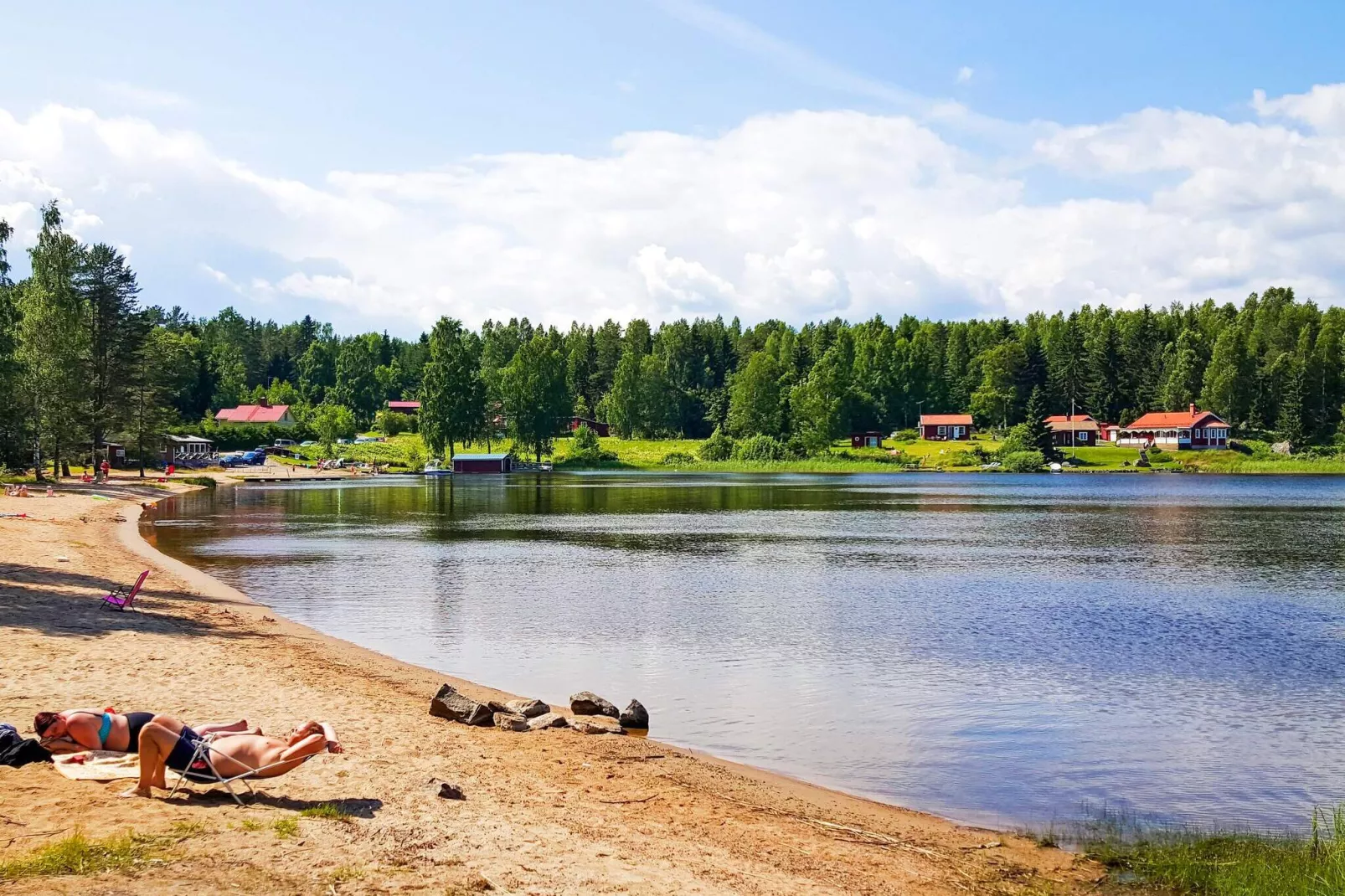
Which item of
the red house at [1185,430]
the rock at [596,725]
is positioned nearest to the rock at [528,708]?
the rock at [596,725]

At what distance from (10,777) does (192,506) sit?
75.5 meters

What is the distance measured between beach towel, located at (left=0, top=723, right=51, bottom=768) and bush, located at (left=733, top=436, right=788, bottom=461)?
16077 centimetres

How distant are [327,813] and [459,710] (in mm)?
5968

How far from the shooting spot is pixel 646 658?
85.8 feet

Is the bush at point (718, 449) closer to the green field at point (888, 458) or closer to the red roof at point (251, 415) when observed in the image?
the green field at point (888, 458)

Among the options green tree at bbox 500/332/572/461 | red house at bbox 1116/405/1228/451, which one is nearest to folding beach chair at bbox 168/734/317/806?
green tree at bbox 500/332/572/461

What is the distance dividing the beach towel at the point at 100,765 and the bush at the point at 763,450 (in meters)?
161

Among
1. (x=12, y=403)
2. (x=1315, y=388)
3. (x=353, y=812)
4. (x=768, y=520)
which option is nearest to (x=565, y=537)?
(x=768, y=520)

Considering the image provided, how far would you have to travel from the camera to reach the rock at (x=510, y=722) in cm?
1723

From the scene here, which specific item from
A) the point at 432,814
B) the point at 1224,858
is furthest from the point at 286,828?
the point at 1224,858

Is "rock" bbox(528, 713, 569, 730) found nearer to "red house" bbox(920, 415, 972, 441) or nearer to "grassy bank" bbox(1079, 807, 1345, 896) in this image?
"grassy bank" bbox(1079, 807, 1345, 896)

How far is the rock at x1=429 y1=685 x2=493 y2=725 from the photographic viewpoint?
17.3m

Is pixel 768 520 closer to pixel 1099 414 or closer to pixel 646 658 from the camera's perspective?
pixel 646 658

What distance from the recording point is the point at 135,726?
12508 millimetres
